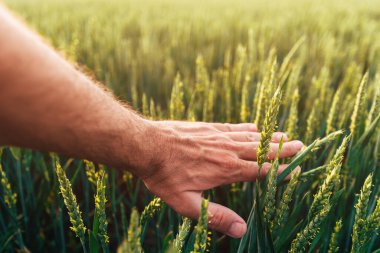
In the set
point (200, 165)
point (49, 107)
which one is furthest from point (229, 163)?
point (49, 107)

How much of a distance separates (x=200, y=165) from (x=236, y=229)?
0.15m

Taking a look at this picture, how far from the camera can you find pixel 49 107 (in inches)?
20.6

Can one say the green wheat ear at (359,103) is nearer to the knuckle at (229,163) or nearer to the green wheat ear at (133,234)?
the knuckle at (229,163)

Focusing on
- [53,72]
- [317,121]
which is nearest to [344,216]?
[317,121]

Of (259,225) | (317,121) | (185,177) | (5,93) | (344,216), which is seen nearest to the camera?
(5,93)

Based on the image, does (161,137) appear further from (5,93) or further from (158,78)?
(158,78)

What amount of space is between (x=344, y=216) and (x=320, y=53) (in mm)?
1403

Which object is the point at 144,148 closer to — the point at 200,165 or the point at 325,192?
the point at 200,165

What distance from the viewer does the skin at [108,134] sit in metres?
0.49

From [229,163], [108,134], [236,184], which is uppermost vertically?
[108,134]

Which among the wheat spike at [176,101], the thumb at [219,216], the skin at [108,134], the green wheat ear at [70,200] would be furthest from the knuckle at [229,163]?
the green wheat ear at [70,200]

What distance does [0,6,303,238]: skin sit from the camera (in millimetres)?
491

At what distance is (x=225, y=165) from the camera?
803 millimetres

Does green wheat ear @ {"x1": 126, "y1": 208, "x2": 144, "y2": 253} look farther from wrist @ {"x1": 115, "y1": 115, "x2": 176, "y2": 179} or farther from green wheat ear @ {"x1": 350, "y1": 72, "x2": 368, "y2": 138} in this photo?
green wheat ear @ {"x1": 350, "y1": 72, "x2": 368, "y2": 138}
